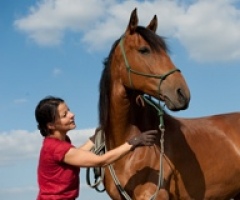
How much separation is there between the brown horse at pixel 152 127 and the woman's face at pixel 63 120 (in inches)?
47.3

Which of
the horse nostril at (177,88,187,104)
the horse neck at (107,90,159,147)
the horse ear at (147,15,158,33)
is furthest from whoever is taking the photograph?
the horse ear at (147,15,158,33)

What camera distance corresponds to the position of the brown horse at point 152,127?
5410 mm

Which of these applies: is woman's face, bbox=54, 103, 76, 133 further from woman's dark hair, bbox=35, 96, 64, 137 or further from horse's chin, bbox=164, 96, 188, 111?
horse's chin, bbox=164, 96, 188, 111

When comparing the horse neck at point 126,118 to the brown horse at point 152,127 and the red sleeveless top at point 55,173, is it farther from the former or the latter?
the red sleeveless top at point 55,173

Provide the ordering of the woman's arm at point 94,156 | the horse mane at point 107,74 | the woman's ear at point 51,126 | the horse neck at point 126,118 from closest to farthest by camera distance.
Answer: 1. the woman's arm at point 94,156
2. the woman's ear at point 51,126
3. the horse mane at point 107,74
4. the horse neck at point 126,118

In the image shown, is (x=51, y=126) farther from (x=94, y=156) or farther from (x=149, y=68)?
(x=149, y=68)

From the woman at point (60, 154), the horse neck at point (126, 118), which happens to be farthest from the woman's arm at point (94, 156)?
the horse neck at point (126, 118)

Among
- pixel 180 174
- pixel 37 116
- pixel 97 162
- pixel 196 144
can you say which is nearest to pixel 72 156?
pixel 97 162

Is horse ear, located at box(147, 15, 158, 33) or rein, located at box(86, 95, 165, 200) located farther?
horse ear, located at box(147, 15, 158, 33)

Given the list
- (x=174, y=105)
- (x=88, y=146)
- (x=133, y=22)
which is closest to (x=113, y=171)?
(x=88, y=146)

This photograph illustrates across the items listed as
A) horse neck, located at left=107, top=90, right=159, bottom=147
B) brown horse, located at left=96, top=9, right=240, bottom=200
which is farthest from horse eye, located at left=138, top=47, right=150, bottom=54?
horse neck, located at left=107, top=90, right=159, bottom=147

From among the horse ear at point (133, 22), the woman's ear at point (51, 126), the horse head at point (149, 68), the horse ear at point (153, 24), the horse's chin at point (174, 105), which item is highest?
the horse ear at point (153, 24)

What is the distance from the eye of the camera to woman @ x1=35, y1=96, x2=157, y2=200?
172 inches

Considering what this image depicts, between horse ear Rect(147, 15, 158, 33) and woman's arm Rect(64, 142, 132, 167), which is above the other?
horse ear Rect(147, 15, 158, 33)
